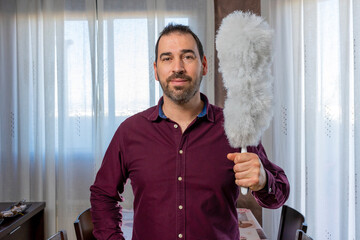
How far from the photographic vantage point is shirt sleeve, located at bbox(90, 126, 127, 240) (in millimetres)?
1337

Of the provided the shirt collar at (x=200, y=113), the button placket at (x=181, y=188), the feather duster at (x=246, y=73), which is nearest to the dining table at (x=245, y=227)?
the button placket at (x=181, y=188)

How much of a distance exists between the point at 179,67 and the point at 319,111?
1761 millimetres

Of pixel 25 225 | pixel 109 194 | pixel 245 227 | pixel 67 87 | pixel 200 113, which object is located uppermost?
pixel 67 87

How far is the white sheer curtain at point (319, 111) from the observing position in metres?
2.42

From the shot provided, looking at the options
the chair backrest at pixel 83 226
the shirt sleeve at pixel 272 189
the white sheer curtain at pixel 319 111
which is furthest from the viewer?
the white sheer curtain at pixel 319 111

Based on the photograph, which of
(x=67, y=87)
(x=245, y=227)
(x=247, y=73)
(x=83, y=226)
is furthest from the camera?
(x=67, y=87)

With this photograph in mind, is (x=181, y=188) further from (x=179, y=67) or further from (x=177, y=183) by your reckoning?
(x=179, y=67)

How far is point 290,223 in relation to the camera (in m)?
1.92

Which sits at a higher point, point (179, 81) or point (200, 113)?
point (179, 81)

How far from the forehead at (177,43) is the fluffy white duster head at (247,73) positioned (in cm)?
26

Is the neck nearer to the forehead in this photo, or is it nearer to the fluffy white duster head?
the forehead

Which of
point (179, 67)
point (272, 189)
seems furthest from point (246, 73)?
point (272, 189)

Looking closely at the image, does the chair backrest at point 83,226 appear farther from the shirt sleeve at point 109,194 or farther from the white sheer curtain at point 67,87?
the white sheer curtain at point 67,87

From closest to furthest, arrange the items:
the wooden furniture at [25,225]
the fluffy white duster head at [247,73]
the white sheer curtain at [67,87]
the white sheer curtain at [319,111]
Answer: the fluffy white duster head at [247,73], the wooden furniture at [25,225], the white sheer curtain at [319,111], the white sheer curtain at [67,87]
